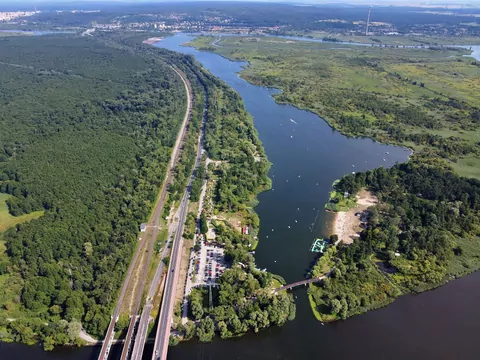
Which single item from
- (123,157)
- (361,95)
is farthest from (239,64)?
(123,157)

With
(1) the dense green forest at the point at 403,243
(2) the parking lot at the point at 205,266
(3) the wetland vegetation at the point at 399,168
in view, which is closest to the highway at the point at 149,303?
(2) the parking lot at the point at 205,266

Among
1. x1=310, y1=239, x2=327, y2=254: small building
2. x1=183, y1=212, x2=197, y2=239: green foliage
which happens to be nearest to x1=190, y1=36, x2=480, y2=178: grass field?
x1=310, y1=239, x2=327, y2=254: small building

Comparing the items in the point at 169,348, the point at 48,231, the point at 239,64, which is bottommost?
the point at 169,348

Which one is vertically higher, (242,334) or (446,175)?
(446,175)

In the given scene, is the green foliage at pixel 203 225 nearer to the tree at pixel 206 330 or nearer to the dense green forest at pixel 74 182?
the dense green forest at pixel 74 182

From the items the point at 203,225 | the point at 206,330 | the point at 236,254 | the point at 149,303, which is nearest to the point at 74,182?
the point at 203,225

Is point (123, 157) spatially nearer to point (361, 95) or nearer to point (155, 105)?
point (155, 105)

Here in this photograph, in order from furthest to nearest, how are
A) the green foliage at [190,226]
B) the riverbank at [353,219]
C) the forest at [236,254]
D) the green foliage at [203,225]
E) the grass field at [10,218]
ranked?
the grass field at [10,218] → the riverbank at [353,219] → the green foliage at [203,225] → the green foliage at [190,226] → the forest at [236,254]
